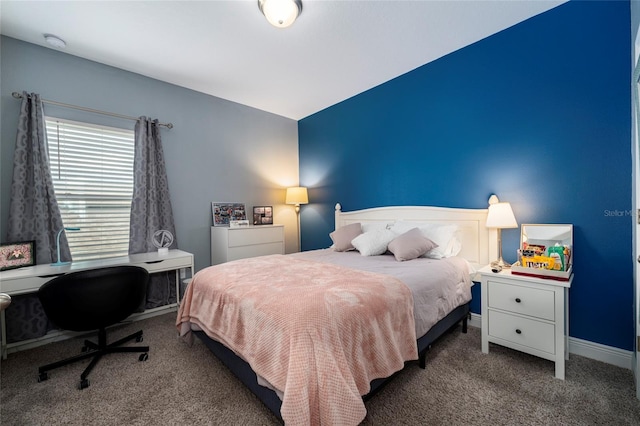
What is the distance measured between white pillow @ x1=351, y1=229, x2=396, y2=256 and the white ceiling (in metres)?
1.87

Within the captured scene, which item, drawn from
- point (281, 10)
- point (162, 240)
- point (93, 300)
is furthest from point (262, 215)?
point (281, 10)

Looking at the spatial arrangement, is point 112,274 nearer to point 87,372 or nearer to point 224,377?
point 87,372

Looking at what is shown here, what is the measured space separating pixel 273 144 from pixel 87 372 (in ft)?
11.5

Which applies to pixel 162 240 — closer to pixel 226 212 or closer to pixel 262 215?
pixel 226 212

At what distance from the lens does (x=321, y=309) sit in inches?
53.1

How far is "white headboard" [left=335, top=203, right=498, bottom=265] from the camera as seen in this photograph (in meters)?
2.56

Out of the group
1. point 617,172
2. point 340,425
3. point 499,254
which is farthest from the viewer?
point 499,254

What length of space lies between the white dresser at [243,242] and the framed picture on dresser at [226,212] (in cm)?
15

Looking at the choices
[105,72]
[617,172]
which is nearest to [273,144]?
[105,72]

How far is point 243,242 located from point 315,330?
258 centimetres

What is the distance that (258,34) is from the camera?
2.44m

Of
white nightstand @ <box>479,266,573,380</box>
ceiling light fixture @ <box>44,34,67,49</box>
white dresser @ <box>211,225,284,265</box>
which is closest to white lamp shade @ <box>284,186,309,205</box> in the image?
white dresser @ <box>211,225,284,265</box>

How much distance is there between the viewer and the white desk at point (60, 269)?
6.81 ft

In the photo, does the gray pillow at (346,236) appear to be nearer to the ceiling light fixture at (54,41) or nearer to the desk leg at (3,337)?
the desk leg at (3,337)
